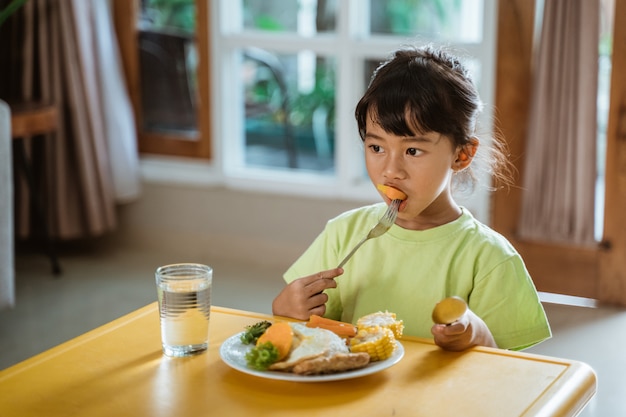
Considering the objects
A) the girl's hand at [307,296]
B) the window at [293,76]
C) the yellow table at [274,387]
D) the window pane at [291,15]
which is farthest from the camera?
the window pane at [291,15]

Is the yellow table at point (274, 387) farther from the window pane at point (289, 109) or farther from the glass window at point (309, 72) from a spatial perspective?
the window pane at point (289, 109)

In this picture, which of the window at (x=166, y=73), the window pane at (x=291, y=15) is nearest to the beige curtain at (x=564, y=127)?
the window pane at (x=291, y=15)

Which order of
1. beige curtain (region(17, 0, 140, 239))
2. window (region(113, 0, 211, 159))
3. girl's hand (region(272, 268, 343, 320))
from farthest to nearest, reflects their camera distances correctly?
window (region(113, 0, 211, 159)), beige curtain (region(17, 0, 140, 239)), girl's hand (region(272, 268, 343, 320))

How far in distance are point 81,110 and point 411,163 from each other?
2.69 metres

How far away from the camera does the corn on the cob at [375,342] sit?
1212mm

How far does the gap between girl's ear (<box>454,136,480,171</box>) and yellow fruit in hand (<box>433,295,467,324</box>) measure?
42cm

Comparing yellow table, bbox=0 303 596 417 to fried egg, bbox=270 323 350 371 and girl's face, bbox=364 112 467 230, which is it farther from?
girl's face, bbox=364 112 467 230

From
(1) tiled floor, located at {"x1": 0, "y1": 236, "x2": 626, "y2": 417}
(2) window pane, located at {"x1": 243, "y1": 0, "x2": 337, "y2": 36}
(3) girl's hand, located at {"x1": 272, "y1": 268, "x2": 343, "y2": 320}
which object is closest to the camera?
(3) girl's hand, located at {"x1": 272, "y1": 268, "x2": 343, "y2": 320}

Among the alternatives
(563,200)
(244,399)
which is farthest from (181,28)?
(244,399)

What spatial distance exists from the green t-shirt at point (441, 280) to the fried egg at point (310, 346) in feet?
1.15

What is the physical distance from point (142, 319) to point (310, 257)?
0.38 meters

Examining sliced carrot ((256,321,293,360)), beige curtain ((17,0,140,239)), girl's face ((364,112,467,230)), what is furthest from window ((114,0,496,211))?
sliced carrot ((256,321,293,360))

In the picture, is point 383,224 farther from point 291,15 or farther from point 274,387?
point 291,15

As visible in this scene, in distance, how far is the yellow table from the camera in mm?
1096
